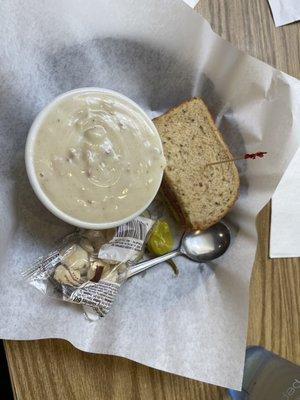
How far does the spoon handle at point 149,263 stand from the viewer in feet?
3.09

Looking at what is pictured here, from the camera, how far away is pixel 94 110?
848mm

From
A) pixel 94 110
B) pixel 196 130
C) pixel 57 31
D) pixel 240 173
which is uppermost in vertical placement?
pixel 57 31

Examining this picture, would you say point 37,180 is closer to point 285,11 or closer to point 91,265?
point 91,265

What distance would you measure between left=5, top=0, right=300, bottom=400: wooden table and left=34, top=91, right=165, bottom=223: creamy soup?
246 millimetres

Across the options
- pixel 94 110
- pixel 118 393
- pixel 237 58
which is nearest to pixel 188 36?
pixel 237 58

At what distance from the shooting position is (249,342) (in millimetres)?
980

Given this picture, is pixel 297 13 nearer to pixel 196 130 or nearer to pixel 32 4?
pixel 196 130

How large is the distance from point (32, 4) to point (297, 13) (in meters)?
0.50

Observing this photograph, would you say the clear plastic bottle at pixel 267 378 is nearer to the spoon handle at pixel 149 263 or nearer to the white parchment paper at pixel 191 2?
the spoon handle at pixel 149 263

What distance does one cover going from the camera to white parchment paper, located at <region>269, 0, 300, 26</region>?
99 centimetres

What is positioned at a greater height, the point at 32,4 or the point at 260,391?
the point at 32,4

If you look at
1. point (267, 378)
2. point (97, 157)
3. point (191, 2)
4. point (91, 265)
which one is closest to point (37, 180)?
point (97, 157)

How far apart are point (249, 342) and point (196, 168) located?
338mm

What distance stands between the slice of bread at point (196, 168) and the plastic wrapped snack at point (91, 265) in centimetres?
8
